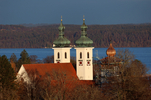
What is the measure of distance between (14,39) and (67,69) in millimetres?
154679

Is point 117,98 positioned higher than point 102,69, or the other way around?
point 102,69

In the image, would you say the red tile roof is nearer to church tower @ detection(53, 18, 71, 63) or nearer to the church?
the church

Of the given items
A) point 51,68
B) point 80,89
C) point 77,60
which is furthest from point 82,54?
point 80,89

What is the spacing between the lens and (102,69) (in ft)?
146

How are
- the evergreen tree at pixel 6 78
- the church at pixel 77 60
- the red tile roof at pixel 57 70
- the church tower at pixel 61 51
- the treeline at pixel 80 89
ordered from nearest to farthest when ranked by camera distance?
the treeline at pixel 80 89 → the evergreen tree at pixel 6 78 → the red tile roof at pixel 57 70 → the church at pixel 77 60 → the church tower at pixel 61 51

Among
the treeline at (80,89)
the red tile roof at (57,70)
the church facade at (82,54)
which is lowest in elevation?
the treeline at (80,89)

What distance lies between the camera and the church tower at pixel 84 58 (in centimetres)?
4541

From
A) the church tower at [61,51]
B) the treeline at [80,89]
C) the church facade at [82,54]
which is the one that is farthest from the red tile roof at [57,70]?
the treeline at [80,89]

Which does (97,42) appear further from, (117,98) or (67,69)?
(117,98)

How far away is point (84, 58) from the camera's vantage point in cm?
4550

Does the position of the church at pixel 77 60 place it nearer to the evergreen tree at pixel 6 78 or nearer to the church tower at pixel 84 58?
the church tower at pixel 84 58

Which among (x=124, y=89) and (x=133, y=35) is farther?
(x=133, y=35)

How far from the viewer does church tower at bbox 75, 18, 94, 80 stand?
45409 millimetres

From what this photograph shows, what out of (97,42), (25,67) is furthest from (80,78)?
(97,42)
